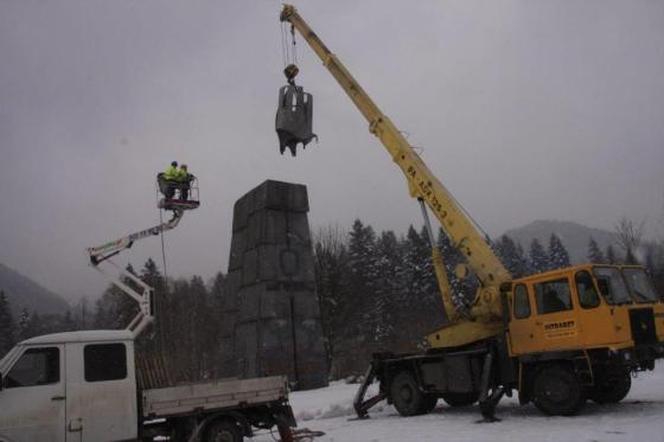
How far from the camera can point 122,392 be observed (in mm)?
9648

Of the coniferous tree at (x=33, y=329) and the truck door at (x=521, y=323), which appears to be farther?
the coniferous tree at (x=33, y=329)

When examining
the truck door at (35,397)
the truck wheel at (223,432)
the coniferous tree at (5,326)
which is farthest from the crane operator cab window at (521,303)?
the coniferous tree at (5,326)

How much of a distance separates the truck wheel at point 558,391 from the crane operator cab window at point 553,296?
1173mm

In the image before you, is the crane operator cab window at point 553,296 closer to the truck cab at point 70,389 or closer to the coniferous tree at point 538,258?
the truck cab at point 70,389

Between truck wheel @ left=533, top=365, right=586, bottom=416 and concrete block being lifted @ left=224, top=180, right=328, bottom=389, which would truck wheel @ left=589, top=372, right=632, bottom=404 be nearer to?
truck wheel @ left=533, top=365, right=586, bottom=416

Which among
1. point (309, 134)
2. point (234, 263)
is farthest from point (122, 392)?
point (234, 263)

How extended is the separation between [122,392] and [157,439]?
5.25 feet

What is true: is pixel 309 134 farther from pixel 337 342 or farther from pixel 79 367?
pixel 337 342

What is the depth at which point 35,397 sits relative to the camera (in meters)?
9.04

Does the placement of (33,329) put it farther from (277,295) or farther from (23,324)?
(277,295)

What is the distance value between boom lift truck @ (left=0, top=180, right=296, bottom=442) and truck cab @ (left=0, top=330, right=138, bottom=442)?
0.04 feet

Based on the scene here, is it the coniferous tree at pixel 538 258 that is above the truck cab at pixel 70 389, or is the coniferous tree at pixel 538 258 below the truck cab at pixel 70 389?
above

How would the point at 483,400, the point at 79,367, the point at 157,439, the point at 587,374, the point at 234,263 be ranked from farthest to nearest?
the point at 234,263 < the point at 483,400 < the point at 587,374 < the point at 157,439 < the point at 79,367

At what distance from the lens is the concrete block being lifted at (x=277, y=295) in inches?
950
